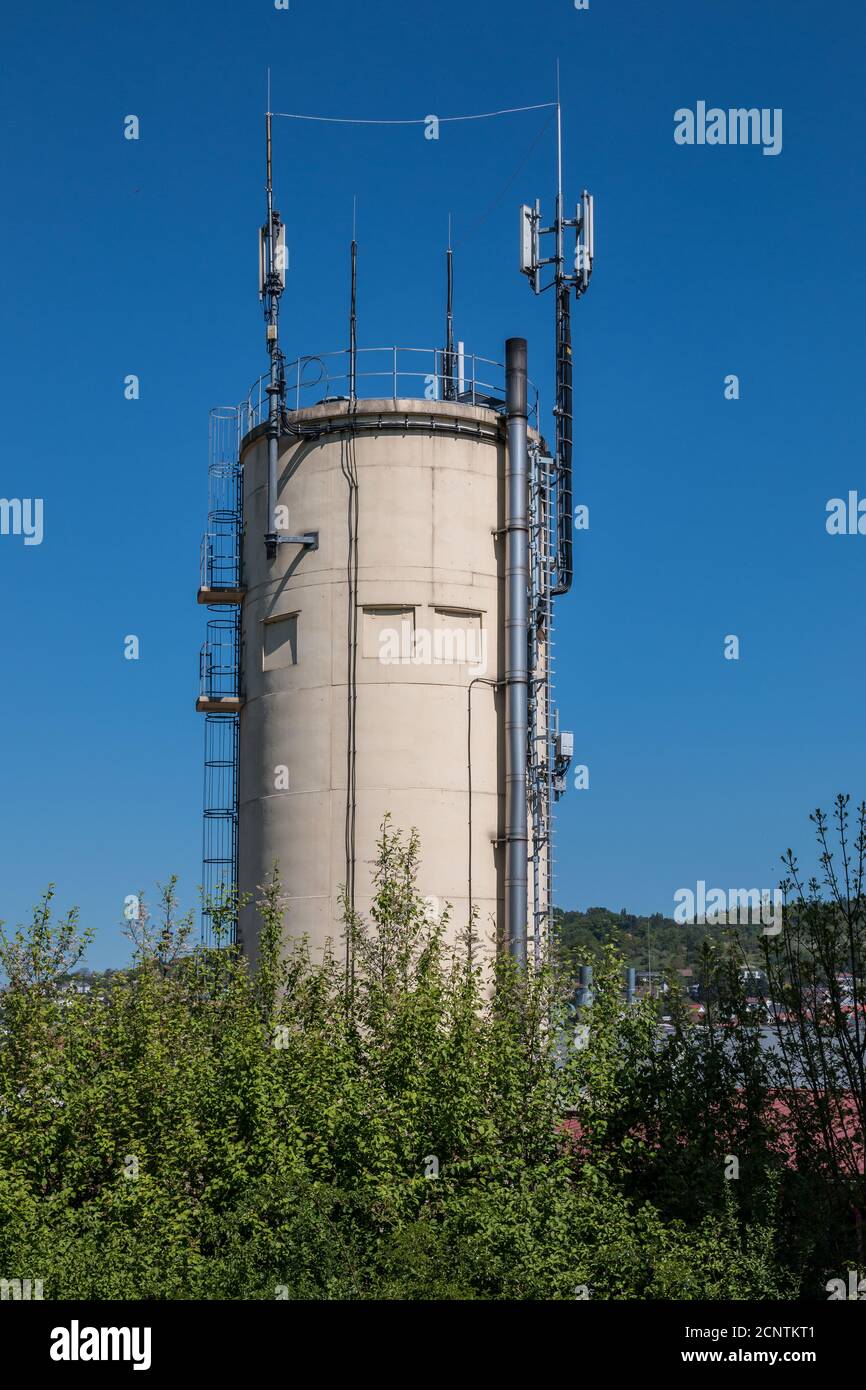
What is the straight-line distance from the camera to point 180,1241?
21.1 meters

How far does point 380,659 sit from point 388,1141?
12.8 metres

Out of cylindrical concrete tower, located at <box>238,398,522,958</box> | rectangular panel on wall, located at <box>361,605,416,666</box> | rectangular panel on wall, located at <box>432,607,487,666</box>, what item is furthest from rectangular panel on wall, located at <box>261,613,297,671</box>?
rectangular panel on wall, located at <box>432,607,487,666</box>

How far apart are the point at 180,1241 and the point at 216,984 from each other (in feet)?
16.6

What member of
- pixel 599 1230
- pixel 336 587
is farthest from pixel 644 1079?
pixel 336 587

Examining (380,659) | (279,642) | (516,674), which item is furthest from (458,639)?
(279,642)

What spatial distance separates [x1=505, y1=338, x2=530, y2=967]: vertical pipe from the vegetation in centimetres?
675

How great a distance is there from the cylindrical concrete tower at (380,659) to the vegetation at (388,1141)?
6.49m

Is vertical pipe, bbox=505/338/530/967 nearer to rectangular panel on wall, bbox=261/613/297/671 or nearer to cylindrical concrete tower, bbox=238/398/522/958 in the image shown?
cylindrical concrete tower, bbox=238/398/522/958

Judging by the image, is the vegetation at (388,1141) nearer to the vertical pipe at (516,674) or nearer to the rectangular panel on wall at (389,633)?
the vertical pipe at (516,674)

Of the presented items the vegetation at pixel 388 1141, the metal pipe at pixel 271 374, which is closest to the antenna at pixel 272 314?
the metal pipe at pixel 271 374

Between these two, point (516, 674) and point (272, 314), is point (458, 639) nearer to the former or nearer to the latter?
point (516, 674)

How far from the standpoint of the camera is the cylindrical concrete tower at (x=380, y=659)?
32.4 meters
